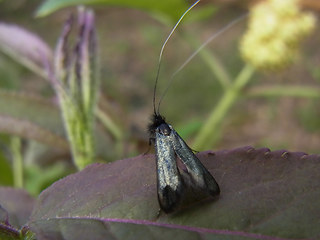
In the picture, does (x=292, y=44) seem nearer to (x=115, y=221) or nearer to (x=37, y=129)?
(x=37, y=129)

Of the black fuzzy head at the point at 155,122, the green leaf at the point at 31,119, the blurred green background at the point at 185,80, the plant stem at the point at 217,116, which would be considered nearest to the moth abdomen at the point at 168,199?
the black fuzzy head at the point at 155,122

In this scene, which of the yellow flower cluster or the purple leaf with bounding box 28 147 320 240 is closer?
the purple leaf with bounding box 28 147 320 240

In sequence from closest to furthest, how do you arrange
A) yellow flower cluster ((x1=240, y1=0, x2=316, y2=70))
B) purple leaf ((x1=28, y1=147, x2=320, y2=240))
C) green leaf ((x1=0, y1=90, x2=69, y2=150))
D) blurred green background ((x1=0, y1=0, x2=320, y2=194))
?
purple leaf ((x1=28, y1=147, x2=320, y2=240)) < green leaf ((x1=0, y1=90, x2=69, y2=150)) < yellow flower cluster ((x1=240, y1=0, x2=316, y2=70)) < blurred green background ((x1=0, y1=0, x2=320, y2=194))

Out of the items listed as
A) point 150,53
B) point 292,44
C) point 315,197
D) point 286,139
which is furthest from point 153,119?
point 150,53

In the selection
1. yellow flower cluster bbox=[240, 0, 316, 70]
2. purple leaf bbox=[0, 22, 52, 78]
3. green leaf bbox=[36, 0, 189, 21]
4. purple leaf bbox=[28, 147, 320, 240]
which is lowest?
yellow flower cluster bbox=[240, 0, 316, 70]

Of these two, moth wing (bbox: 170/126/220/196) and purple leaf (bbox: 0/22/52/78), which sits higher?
purple leaf (bbox: 0/22/52/78)

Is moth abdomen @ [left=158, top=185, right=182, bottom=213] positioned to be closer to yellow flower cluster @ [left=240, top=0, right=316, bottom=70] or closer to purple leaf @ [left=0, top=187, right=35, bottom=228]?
purple leaf @ [left=0, top=187, right=35, bottom=228]

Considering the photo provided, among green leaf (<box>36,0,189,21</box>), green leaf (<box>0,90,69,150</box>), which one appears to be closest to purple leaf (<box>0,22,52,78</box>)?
Answer: green leaf (<box>0,90,69,150</box>)
